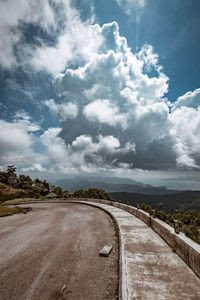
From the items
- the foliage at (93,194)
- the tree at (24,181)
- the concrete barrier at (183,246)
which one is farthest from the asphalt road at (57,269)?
the tree at (24,181)

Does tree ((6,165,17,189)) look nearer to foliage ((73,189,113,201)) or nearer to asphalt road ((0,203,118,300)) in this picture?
foliage ((73,189,113,201))

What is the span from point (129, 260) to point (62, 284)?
2830 millimetres

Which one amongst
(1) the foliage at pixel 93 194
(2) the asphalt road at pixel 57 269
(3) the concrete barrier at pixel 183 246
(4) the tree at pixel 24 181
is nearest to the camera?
(2) the asphalt road at pixel 57 269

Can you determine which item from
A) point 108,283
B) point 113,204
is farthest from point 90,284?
point 113,204

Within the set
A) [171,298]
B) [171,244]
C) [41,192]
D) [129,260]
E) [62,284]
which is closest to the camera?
[171,298]

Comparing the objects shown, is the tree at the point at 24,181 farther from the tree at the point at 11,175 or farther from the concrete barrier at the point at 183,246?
the concrete barrier at the point at 183,246

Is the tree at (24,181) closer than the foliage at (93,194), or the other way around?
the foliage at (93,194)

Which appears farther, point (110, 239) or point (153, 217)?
point (153, 217)

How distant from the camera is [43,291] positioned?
189 inches

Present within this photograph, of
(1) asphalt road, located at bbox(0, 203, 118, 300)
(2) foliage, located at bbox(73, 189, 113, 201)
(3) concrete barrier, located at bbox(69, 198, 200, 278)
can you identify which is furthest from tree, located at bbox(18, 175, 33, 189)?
(3) concrete barrier, located at bbox(69, 198, 200, 278)

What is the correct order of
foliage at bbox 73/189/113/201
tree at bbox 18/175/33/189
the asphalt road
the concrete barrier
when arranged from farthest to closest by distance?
tree at bbox 18/175/33/189 → foliage at bbox 73/189/113/201 → the concrete barrier → the asphalt road

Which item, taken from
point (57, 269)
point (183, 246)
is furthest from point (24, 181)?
point (183, 246)

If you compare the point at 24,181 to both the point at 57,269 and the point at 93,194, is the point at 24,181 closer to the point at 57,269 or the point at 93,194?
the point at 93,194

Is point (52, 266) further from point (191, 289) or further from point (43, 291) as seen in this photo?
point (191, 289)
